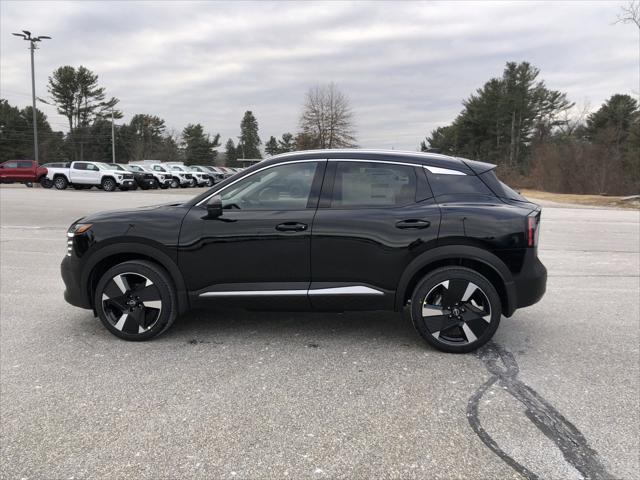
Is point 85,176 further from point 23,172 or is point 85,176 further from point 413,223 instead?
point 413,223

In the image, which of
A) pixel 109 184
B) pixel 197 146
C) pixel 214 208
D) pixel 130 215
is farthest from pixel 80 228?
pixel 197 146

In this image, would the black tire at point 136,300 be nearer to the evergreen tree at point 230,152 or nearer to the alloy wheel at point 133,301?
the alloy wheel at point 133,301

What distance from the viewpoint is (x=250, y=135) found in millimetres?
130250

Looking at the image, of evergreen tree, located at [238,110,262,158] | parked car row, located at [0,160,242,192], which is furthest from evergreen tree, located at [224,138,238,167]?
parked car row, located at [0,160,242,192]

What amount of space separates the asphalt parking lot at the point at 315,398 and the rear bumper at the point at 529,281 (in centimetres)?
49

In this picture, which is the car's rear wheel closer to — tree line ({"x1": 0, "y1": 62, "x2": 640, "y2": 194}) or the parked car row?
the parked car row

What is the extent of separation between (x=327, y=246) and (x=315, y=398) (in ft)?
4.25

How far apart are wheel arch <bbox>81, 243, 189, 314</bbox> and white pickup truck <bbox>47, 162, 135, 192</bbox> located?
26780 millimetres

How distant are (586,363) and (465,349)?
0.97 m

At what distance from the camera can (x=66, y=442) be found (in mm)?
2943

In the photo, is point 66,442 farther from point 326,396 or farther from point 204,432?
point 326,396

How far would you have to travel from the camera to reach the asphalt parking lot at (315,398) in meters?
2.76

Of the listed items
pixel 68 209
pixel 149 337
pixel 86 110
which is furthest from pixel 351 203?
pixel 86 110

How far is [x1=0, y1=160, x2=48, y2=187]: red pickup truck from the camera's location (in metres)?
31.0
